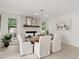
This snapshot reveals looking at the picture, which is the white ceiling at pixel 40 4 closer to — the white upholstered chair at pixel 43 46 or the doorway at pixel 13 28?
the white upholstered chair at pixel 43 46

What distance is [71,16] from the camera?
5.72 meters

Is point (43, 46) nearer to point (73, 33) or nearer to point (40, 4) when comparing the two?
point (40, 4)

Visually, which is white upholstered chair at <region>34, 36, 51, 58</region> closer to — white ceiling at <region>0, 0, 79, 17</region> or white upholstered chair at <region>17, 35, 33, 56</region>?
white upholstered chair at <region>17, 35, 33, 56</region>

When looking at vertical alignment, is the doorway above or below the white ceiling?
below

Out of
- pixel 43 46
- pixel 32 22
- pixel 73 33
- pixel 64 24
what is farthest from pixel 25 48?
pixel 64 24

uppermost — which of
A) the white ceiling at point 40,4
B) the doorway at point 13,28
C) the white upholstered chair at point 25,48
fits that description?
the white ceiling at point 40,4

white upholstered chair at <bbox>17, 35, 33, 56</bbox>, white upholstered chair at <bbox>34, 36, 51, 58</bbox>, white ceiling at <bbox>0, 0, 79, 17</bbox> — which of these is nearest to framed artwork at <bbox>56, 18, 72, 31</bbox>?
white ceiling at <bbox>0, 0, 79, 17</bbox>

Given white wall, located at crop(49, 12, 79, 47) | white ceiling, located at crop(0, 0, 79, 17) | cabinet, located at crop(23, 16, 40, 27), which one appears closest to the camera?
white ceiling, located at crop(0, 0, 79, 17)

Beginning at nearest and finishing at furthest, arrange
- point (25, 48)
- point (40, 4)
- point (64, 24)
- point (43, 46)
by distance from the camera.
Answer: point (43, 46) → point (25, 48) → point (40, 4) → point (64, 24)

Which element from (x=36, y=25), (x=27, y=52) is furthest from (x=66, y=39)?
A: (x=27, y=52)

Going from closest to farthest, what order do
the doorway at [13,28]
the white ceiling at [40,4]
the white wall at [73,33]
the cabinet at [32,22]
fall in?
the white ceiling at [40,4], the white wall at [73,33], the doorway at [13,28], the cabinet at [32,22]

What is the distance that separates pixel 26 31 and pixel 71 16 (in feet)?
12.6

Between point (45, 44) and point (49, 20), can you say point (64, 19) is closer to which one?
point (49, 20)

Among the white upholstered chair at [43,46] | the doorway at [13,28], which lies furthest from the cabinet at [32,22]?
the white upholstered chair at [43,46]
